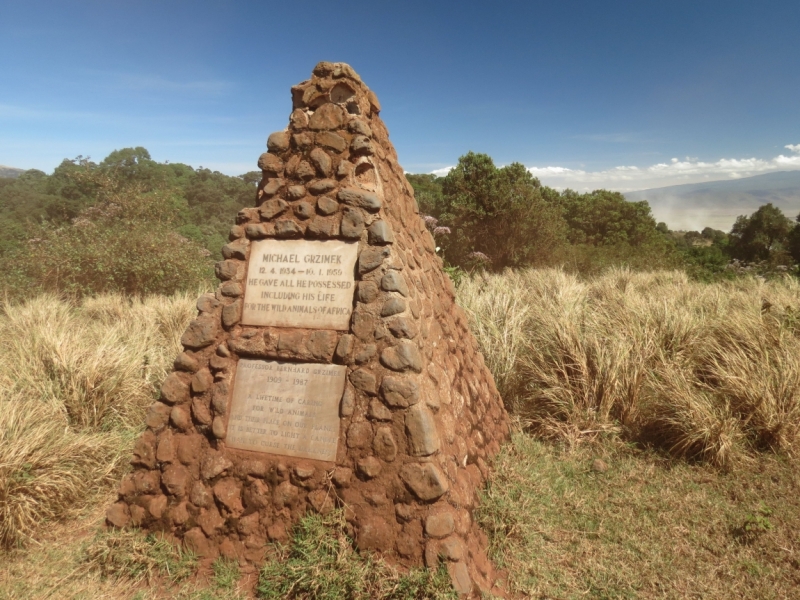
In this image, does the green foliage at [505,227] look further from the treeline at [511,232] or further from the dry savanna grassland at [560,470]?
the dry savanna grassland at [560,470]

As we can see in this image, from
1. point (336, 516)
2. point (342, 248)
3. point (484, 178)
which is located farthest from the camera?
point (484, 178)

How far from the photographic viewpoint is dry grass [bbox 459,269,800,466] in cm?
420

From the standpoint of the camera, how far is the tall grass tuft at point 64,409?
3.31 m

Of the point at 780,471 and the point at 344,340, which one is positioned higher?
the point at 344,340

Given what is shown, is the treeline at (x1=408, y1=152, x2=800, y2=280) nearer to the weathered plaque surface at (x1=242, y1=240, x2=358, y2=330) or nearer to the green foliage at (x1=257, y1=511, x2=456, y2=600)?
the weathered plaque surface at (x1=242, y1=240, x2=358, y2=330)

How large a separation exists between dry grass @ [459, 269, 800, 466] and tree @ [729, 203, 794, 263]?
2071 cm

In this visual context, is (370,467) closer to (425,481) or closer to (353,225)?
(425,481)

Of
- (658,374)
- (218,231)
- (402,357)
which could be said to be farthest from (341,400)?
(218,231)

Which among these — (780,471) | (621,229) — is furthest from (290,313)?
(621,229)

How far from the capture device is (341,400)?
279cm

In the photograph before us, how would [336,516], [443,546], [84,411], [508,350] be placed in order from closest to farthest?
[443,546]
[336,516]
[84,411]
[508,350]

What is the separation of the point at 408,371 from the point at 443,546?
35.8 inches

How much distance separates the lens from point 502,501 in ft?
10.3

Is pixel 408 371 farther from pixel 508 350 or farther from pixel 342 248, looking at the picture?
pixel 508 350
